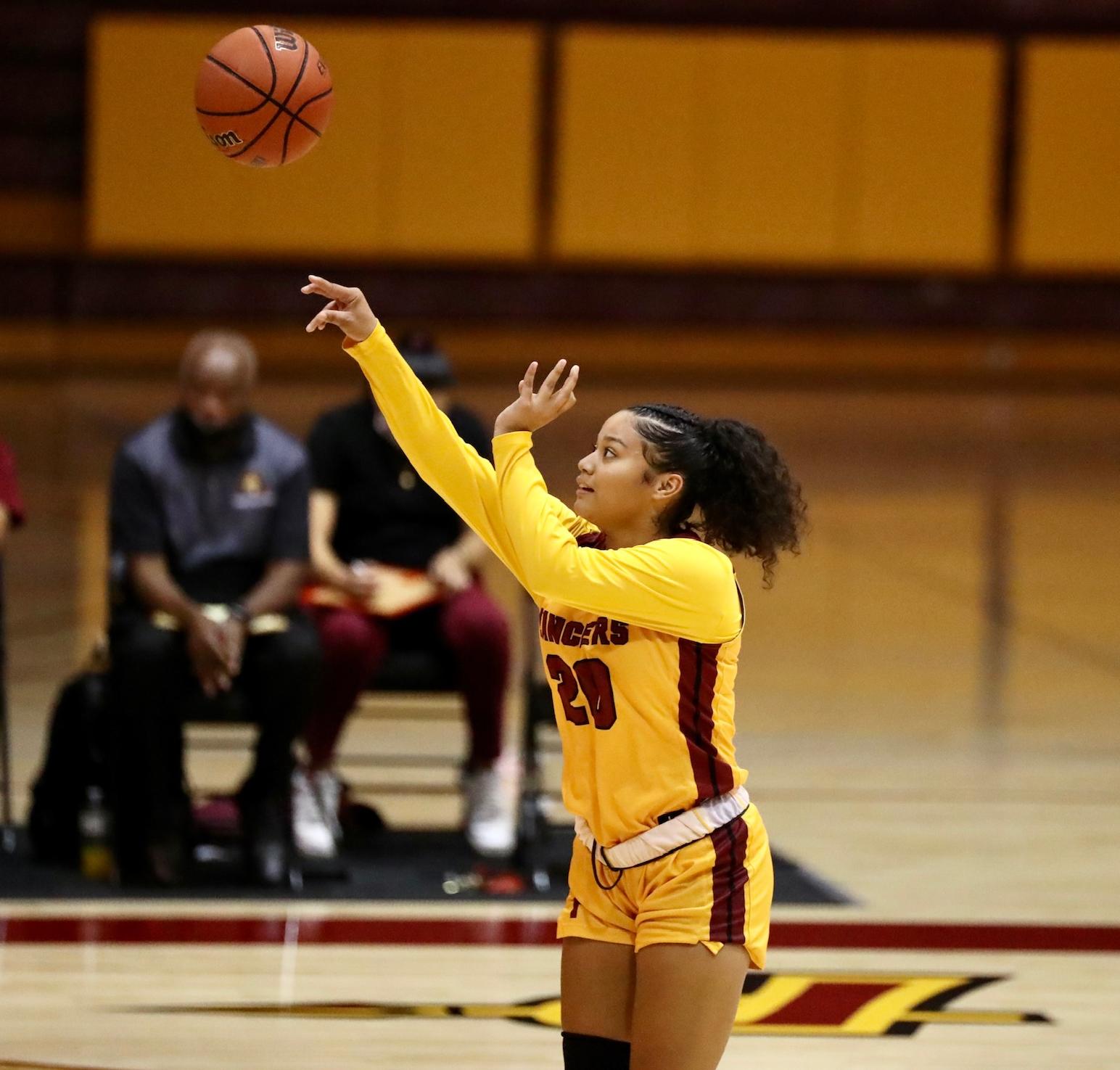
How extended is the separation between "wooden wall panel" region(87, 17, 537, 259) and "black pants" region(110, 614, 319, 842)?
12.6m

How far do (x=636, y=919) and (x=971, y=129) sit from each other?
16.3 meters

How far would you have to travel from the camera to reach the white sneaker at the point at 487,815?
5157 mm

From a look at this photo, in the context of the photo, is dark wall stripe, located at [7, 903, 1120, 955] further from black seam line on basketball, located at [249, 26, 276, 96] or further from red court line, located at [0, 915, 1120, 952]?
black seam line on basketball, located at [249, 26, 276, 96]

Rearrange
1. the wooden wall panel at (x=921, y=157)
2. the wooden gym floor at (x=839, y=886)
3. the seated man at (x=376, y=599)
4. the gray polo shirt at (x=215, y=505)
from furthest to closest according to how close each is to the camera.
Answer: the wooden wall panel at (x=921, y=157), the seated man at (x=376, y=599), the gray polo shirt at (x=215, y=505), the wooden gym floor at (x=839, y=886)

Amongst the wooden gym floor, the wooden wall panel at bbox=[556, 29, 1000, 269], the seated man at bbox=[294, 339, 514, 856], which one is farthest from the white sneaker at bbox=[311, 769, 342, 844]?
the wooden wall panel at bbox=[556, 29, 1000, 269]

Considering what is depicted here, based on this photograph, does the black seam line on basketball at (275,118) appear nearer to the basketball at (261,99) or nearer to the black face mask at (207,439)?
the basketball at (261,99)

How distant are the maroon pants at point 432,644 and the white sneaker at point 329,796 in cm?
4

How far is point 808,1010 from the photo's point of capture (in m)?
4.03

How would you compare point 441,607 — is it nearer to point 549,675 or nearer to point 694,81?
point 549,675

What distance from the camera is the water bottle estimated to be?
4855 mm

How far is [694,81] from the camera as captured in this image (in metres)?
17.8

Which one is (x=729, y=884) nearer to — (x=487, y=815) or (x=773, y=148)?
A: (x=487, y=815)

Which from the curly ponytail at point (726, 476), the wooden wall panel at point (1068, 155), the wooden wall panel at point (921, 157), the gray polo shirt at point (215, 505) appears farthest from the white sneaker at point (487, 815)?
the wooden wall panel at point (1068, 155)

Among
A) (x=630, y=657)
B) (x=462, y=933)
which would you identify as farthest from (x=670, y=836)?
(x=462, y=933)
